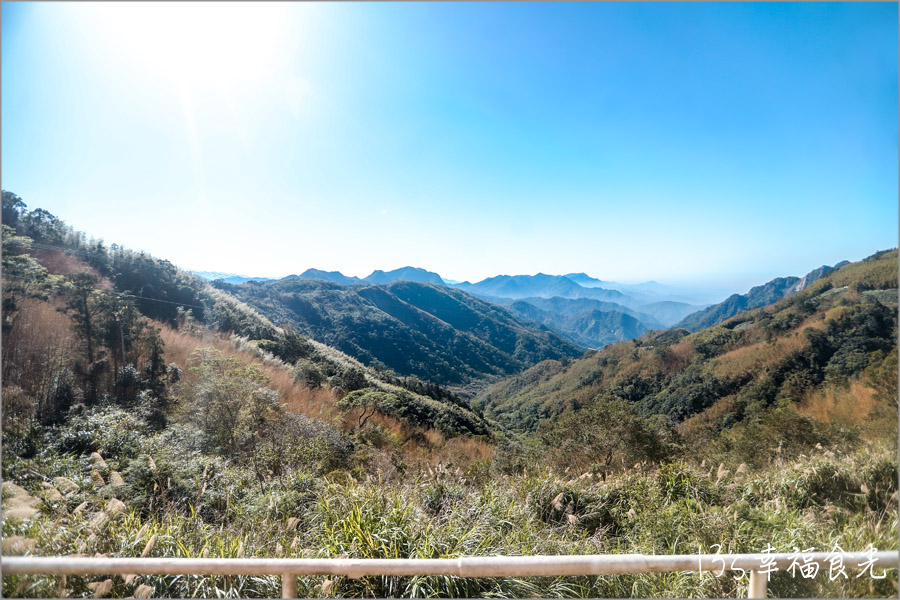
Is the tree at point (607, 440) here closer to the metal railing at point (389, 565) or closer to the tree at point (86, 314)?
the metal railing at point (389, 565)

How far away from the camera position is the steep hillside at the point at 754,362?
34.7ft

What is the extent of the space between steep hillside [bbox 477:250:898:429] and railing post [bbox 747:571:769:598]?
4076 millimetres

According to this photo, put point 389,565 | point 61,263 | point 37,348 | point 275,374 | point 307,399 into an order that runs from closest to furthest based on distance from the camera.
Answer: point 389,565 → point 37,348 → point 61,263 → point 307,399 → point 275,374

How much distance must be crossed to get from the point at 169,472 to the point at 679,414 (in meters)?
41.0

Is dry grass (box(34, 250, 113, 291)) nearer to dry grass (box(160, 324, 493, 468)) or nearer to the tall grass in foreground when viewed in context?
dry grass (box(160, 324, 493, 468))

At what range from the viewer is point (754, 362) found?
31562mm

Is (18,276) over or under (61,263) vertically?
under

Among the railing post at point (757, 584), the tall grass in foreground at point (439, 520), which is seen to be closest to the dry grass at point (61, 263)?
the tall grass in foreground at point (439, 520)

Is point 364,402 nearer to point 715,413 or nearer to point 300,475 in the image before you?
point 300,475

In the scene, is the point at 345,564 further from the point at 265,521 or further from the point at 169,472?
the point at 169,472

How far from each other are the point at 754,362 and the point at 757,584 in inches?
1602

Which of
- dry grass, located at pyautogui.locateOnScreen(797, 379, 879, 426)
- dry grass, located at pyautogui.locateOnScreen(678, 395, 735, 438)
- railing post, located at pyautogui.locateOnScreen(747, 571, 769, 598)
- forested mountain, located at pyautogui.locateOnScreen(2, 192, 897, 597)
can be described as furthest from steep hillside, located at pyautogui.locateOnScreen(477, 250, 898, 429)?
railing post, located at pyautogui.locateOnScreen(747, 571, 769, 598)

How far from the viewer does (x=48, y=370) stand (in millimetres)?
4383

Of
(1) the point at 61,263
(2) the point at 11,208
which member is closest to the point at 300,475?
(2) the point at 11,208
